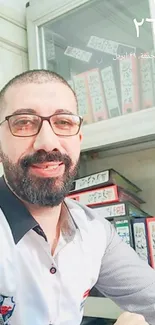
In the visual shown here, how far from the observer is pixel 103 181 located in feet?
3.70

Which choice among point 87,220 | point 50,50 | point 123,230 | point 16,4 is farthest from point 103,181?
point 16,4

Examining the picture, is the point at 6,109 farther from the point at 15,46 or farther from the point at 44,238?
the point at 15,46

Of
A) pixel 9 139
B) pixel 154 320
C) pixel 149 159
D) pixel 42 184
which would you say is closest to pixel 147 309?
pixel 154 320

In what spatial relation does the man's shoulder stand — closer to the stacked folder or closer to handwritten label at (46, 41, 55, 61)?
the stacked folder

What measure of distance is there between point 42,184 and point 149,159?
635mm

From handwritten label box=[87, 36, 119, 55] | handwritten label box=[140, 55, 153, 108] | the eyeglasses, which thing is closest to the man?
the eyeglasses

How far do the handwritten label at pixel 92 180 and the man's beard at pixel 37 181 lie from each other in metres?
0.41

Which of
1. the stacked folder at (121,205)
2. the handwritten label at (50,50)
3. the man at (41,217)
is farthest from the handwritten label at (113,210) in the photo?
the handwritten label at (50,50)

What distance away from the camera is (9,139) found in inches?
27.8

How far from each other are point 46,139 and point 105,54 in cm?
64

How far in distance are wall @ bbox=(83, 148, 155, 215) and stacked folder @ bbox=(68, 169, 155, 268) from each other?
3cm

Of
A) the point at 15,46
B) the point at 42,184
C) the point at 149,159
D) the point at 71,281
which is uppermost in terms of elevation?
the point at 15,46

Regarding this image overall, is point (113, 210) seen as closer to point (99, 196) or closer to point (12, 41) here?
point (99, 196)

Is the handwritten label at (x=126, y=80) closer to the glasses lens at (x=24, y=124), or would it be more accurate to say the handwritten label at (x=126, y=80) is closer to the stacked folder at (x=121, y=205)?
the stacked folder at (x=121, y=205)
